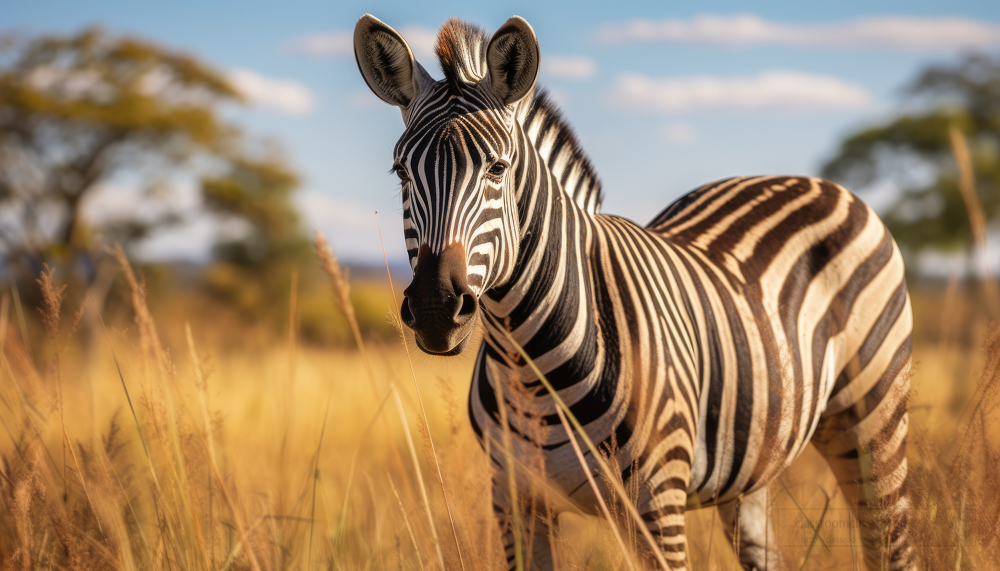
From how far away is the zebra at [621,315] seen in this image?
1.82 m

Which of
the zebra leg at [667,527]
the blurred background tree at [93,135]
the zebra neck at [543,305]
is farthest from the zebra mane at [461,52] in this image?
the blurred background tree at [93,135]

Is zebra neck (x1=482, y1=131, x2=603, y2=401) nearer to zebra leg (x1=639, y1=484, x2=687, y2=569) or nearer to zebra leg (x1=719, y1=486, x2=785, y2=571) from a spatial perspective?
zebra leg (x1=639, y1=484, x2=687, y2=569)

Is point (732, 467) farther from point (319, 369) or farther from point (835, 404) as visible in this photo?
point (319, 369)

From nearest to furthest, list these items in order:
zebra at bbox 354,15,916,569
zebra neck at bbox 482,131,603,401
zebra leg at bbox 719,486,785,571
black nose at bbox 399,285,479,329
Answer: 1. black nose at bbox 399,285,479,329
2. zebra at bbox 354,15,916,569
3. zebra neck at bbox 482,131,603,401
4. zebra leg at bbox 719,486,785,571

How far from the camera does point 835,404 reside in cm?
295

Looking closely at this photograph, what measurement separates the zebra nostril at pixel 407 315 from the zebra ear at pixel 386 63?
0.86 metres

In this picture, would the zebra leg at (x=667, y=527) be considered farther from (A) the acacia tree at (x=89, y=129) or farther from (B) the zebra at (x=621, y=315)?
(A) the acacia tree at (x=89, y=129)

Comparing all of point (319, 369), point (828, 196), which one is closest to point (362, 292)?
point (319, 369)

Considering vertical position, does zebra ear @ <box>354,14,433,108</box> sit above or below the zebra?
above

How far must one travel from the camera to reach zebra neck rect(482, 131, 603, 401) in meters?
1.99

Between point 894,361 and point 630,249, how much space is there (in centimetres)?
153

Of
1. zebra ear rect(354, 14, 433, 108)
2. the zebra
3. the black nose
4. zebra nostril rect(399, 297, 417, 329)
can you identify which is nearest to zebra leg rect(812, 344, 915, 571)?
the zebra

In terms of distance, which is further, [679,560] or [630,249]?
[630,249]

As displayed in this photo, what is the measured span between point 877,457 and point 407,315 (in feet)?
7.69
